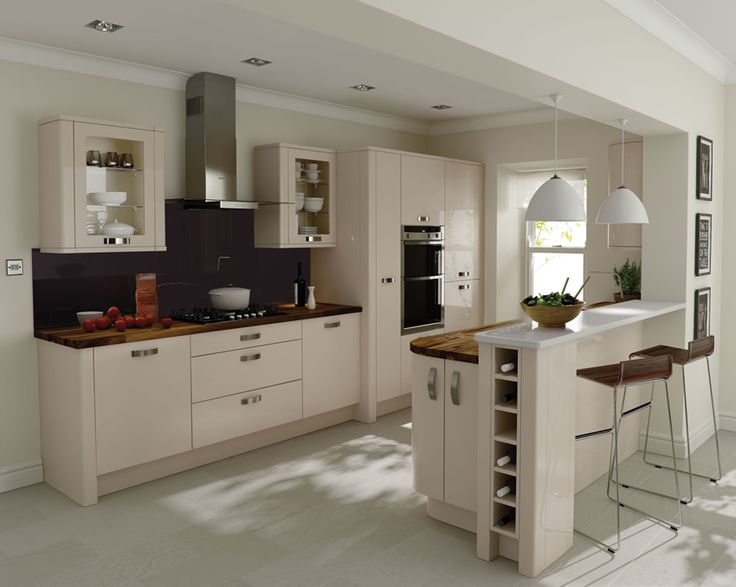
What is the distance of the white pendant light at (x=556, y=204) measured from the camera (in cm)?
334

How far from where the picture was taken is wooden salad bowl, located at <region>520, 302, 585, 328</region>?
130 inches

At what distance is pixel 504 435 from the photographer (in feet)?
10.2

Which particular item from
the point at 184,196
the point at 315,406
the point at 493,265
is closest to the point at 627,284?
the point at 493,265

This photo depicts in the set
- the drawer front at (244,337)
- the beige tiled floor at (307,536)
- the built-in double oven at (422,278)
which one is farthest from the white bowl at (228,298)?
the built-in double oven at (422,278)

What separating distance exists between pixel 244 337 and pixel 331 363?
90 centimetres

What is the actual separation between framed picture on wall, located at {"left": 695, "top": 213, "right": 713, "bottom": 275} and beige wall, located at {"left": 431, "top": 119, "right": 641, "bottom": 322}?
84 centimetres

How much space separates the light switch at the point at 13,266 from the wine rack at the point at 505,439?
2836 mm

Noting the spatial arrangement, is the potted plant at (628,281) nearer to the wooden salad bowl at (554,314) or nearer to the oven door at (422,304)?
the oven door at (422,304)

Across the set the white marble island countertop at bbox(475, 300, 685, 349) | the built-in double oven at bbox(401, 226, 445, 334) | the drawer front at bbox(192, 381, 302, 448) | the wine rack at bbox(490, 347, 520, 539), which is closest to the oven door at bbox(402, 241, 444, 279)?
the built-in double oven at bbox(401, 226, 445, 334)

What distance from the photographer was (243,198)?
5.28 meters

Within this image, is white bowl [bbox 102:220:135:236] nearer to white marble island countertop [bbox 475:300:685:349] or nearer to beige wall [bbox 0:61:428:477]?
beige wall [bbox 0:61:428:477]

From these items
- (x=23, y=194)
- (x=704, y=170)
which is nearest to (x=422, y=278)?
(x=704, y=170)

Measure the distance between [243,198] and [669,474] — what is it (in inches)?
139

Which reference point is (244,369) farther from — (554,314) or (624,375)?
(624,375)
